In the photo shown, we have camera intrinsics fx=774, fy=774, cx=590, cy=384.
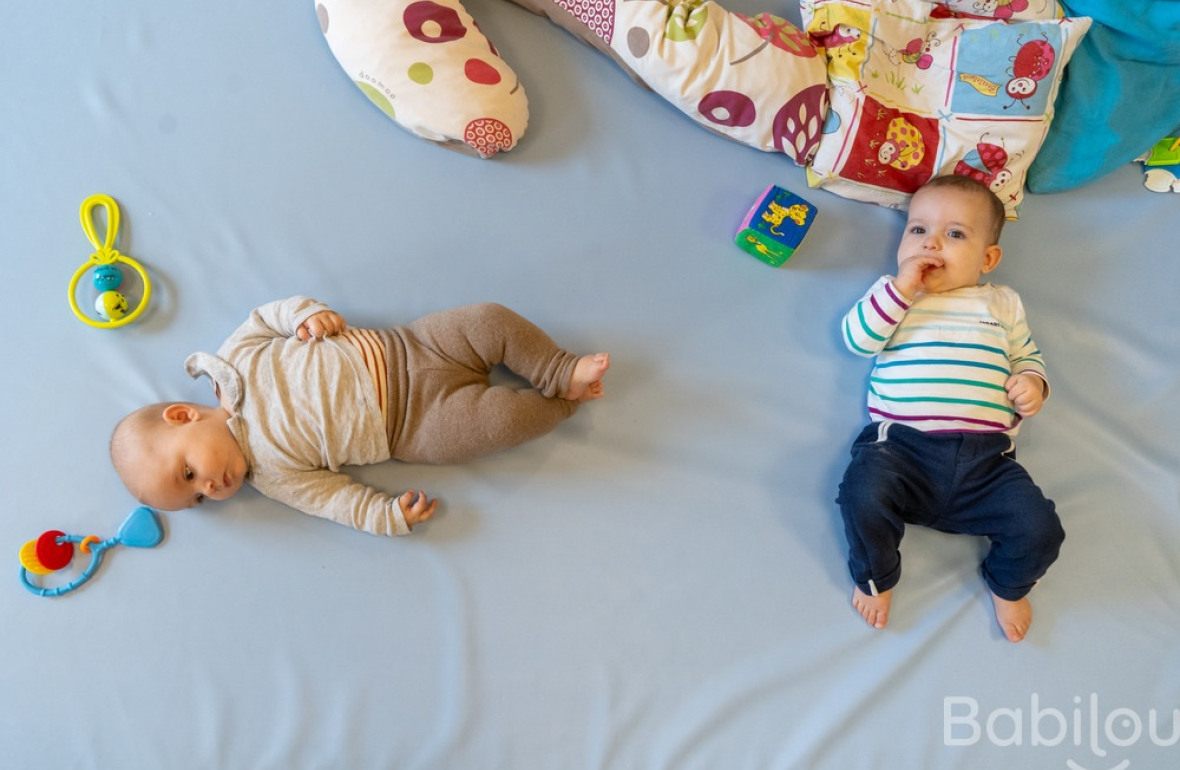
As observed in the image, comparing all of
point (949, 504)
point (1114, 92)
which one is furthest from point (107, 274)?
point (1114, 92)

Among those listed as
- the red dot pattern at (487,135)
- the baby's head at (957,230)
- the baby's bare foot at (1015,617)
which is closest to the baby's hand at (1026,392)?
the baby's head at (957,230)

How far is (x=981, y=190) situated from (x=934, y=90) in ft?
0.65

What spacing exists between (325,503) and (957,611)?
3.24ft

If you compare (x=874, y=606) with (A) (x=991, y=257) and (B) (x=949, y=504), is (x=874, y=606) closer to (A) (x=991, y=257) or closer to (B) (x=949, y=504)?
(B) (x=949, y=504)

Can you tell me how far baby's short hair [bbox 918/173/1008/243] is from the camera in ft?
3.95

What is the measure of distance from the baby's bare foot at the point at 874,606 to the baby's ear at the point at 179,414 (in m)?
1.04

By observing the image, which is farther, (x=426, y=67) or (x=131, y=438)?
(x=426, y=67)

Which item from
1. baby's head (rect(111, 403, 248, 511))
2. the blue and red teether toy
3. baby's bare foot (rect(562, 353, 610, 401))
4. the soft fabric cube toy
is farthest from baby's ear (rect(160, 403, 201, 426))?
the soft fabric cube toy

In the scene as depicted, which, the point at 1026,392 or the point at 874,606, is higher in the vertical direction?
the point at 1026,392

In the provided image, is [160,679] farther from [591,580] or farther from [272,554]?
[591,580]

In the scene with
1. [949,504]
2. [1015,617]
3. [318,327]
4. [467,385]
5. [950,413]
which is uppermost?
[318,327]

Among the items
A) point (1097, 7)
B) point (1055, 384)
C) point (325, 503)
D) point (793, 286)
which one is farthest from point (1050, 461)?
point (325, 503)

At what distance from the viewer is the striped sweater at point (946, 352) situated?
3.85 ft

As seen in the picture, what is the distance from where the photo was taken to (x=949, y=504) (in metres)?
1.17
